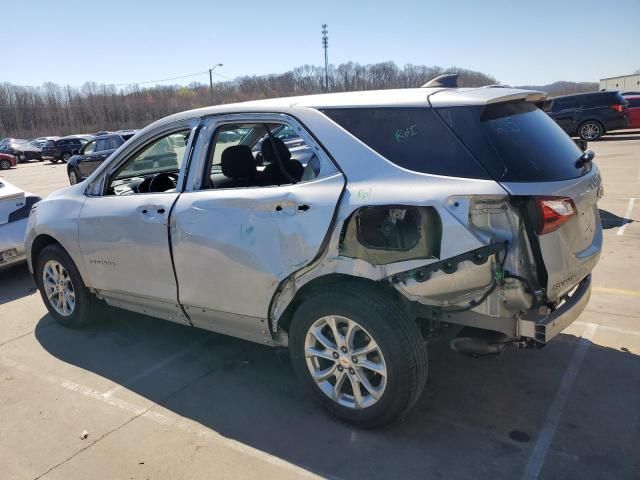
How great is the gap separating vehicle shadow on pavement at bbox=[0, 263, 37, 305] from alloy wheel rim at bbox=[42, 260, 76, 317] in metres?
1.38

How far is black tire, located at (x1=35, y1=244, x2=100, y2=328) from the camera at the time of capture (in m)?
4.55

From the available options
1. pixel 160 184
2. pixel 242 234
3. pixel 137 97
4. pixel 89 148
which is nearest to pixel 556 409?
pixel 242 234

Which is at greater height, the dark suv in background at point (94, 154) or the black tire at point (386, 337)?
the dark suv in background at point (94, 154)

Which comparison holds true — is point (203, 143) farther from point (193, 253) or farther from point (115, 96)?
point (115, 96)

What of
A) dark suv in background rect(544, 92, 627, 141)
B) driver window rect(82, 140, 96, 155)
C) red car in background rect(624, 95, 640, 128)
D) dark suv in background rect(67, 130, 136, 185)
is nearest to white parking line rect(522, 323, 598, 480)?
dark suv in background rect(67, 130, 136, 185)

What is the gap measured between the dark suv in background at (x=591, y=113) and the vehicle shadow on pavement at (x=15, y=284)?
17.0 metres

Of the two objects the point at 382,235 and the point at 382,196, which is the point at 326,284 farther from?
the point at 382,196

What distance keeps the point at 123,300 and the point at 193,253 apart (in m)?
1.13

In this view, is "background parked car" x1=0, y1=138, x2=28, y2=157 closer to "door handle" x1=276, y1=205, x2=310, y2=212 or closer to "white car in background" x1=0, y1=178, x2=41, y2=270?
"white car in background" x1=0, y1=178, x2=41, y2=270

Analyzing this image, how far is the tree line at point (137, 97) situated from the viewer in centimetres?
8025

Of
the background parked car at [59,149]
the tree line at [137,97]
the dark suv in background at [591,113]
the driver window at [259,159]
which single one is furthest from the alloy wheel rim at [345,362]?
the tree line at [137,97]

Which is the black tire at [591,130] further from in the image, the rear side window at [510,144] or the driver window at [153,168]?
the rear side window at [510,144]

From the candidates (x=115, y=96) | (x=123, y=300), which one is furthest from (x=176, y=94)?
(x=123, y=300)

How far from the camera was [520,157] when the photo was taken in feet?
8.92
